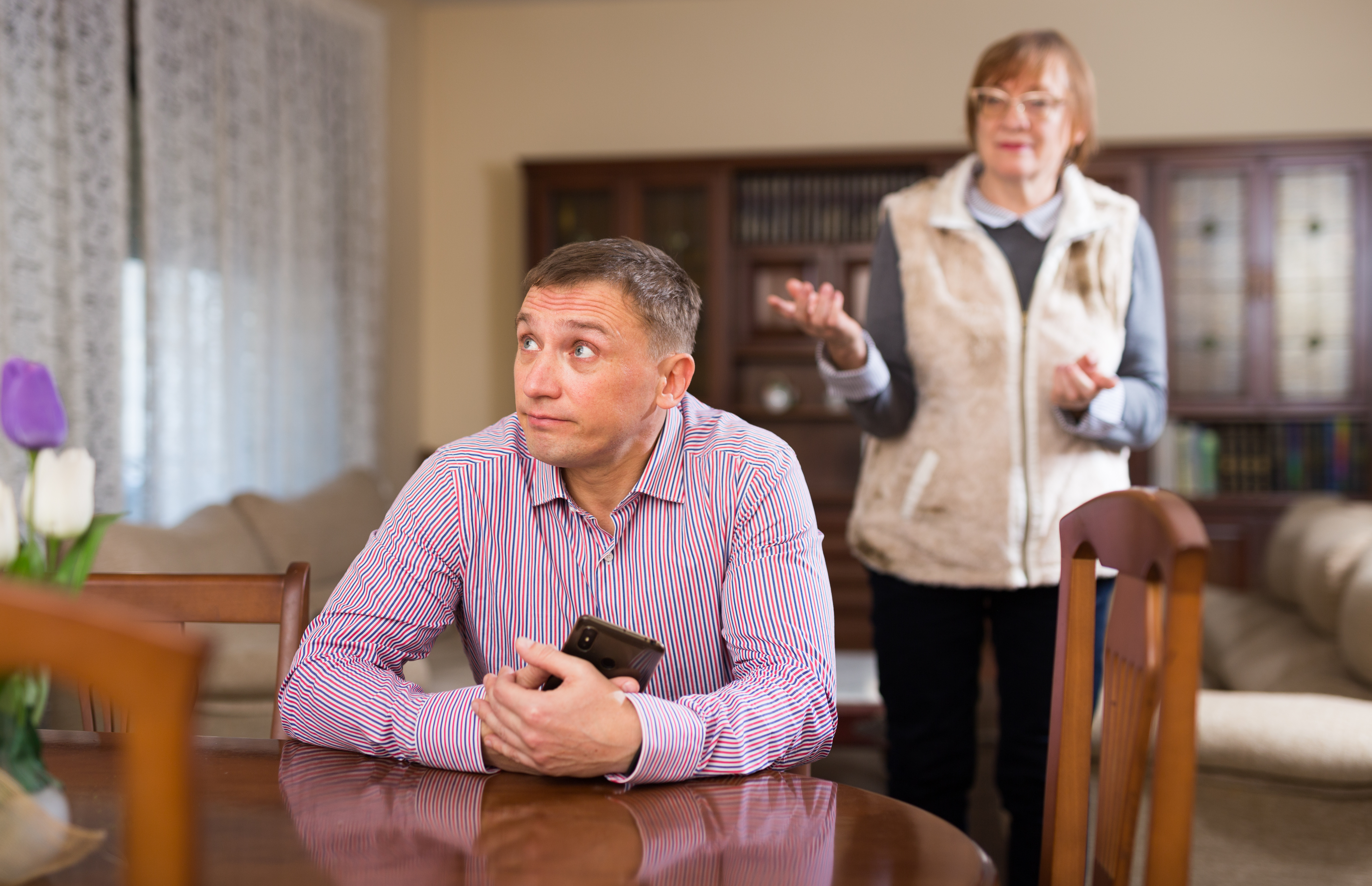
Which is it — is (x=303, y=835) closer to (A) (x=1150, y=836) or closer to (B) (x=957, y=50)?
(A) (x=1150, y=836)

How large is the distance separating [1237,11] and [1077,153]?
143 inches

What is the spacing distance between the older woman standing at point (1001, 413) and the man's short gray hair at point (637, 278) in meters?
0.48

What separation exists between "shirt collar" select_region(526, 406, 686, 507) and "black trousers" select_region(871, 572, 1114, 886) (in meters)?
0.66

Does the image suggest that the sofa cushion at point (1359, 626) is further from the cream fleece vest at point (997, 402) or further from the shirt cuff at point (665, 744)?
the shirt cuff at point (665, 744)

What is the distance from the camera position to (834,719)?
1.15 meters

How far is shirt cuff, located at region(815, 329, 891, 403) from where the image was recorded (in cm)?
170

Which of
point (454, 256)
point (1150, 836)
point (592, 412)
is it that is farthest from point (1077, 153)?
point (454, 256)

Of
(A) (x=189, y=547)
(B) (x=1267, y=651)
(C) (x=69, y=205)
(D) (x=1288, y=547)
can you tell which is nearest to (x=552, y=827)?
(A) (x=189, y=547)

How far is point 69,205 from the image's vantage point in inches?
126

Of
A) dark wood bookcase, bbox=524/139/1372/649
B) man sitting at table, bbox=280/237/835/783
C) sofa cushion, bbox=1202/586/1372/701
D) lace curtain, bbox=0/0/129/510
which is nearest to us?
man sitting at table, bbox=280/237/835/783

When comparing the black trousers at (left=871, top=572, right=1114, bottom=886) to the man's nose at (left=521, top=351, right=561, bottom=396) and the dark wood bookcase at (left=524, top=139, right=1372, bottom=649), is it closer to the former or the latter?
the man's nose at (left=521, top=351, right=561, bottom=396)

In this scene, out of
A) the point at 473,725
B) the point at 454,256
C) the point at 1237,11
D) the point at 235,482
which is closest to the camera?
the point at 473,725

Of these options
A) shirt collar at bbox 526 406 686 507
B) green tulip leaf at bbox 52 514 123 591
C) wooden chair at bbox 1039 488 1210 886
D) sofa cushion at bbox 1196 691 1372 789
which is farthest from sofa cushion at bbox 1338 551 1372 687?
green tulip leaf at bbox 52 514 123 591

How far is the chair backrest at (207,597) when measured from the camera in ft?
4.36
